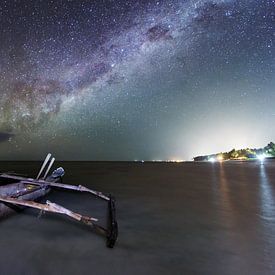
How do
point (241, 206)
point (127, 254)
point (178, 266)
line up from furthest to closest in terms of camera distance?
point (241, 206), point (127, 254), point (178, 266)

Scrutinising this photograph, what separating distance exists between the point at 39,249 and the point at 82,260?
193 cm

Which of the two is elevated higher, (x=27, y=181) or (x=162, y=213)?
(x=27, y=181)

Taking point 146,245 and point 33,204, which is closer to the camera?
point 146,245

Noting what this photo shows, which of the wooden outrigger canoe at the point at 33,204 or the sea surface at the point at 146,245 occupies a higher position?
the wooden outrigger canoe at the point at 33,204

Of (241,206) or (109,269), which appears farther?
(241,206)

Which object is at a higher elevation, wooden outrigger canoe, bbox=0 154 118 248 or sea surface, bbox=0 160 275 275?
wooden outrigger canoe, bbox=0 154 118 248

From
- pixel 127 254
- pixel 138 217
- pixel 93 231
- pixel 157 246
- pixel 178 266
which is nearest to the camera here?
pixel 178 266

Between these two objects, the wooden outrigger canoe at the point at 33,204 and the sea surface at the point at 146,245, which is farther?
the wooden outrigger canoe at the point at 33,204

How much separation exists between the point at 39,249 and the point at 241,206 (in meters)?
13.6

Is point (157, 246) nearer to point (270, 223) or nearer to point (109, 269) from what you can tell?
point (109, 269)

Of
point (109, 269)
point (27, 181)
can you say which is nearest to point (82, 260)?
point (109, 269)

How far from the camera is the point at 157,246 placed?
8.90 metres

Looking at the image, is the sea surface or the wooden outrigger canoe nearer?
the sea surface

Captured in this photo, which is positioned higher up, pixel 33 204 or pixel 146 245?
pixel 33 204
